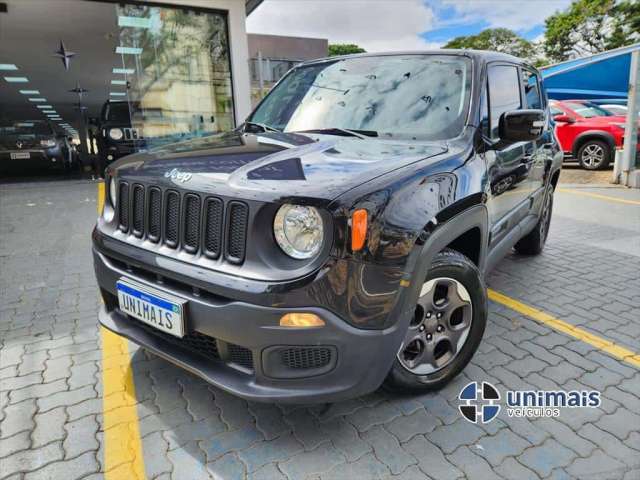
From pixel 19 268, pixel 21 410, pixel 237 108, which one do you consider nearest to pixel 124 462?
pixel 21 410

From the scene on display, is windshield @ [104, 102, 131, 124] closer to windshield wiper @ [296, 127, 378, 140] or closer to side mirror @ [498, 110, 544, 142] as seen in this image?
windshield wiper @ [296, 127, 378, 140]

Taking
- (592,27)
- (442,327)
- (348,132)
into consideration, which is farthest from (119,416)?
(592,27)

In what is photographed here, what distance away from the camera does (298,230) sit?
1.78 metres

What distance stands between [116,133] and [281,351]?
31.5ft

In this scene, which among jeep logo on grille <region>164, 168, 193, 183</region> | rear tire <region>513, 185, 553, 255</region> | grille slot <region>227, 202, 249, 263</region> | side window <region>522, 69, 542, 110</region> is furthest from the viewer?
rear tire <region>513, 185, 553, 255</region>

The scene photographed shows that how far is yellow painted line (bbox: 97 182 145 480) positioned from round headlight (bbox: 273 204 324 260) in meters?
1.12

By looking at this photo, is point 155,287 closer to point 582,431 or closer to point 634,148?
point 582,431

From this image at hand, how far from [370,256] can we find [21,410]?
193 cm

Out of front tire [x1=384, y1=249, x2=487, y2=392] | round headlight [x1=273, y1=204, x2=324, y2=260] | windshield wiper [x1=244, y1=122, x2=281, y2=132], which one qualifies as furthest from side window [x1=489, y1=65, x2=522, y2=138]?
round headlight [x1=273, y1=204, x2=324, y2=260]

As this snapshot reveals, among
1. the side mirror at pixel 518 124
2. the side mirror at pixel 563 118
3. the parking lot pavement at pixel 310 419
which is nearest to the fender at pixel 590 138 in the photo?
the side mirror at pixel 563 118

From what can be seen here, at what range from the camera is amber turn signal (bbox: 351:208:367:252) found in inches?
67.2

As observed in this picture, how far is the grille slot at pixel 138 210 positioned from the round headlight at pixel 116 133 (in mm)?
8610

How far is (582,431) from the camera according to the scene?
215 cm

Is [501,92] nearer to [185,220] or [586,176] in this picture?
[185,220]
